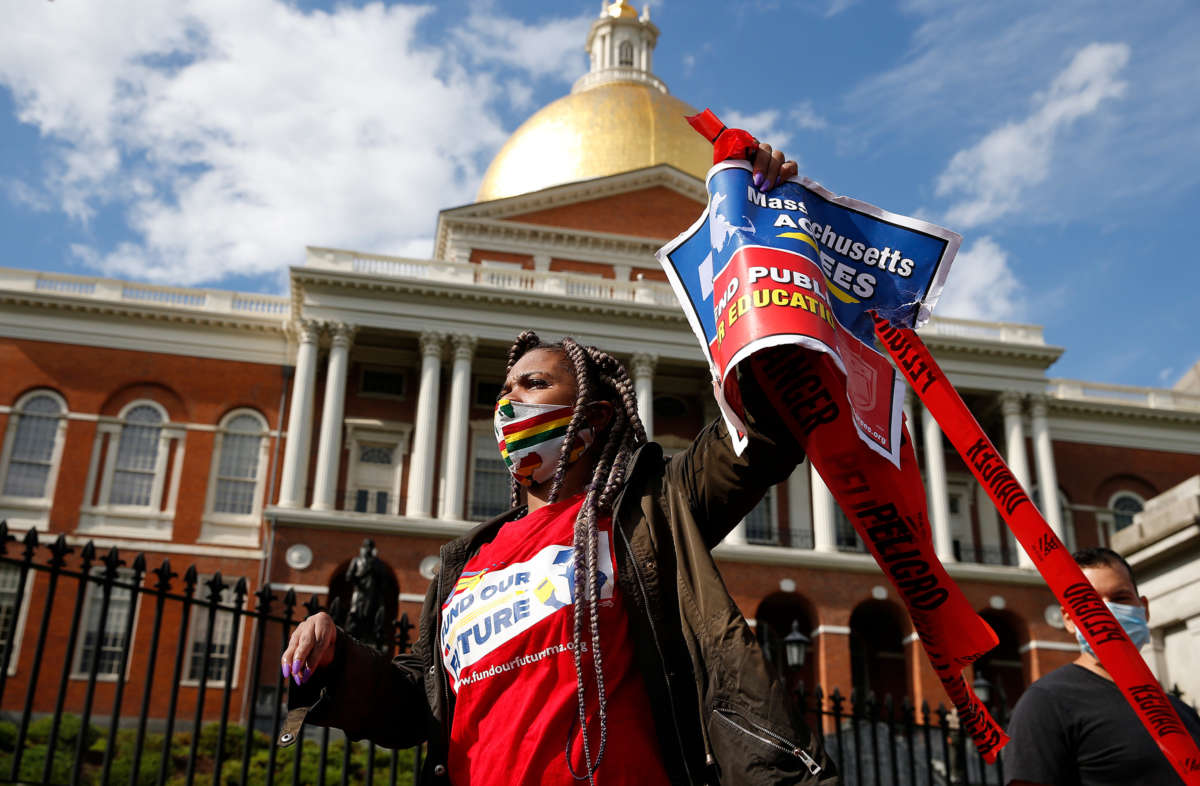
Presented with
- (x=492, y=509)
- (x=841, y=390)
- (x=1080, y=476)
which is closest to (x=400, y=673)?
(x=841, y=390)

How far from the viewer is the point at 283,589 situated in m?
29.4

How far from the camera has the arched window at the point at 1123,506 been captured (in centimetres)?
3859

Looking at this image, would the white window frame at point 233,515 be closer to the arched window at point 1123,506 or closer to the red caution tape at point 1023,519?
the arched window at point 1123,506

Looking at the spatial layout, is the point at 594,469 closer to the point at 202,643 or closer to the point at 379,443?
the point at 202,643

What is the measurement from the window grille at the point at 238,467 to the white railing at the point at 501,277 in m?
5.44

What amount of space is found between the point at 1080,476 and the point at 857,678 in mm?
11840

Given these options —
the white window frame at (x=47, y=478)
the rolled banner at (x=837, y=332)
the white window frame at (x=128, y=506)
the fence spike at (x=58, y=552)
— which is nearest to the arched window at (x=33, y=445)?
the white window frame at (x=47, y=478)

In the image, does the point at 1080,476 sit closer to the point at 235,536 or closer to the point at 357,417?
the point at 357,417

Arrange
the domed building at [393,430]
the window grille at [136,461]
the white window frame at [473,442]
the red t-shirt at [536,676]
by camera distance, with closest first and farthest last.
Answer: the red t-shirt at [536,676] < the domed building at [393,430] < the window grille at [136,461] < the white window frame at [473,442]

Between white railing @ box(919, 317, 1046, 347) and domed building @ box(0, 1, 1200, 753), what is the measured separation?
0.08 m

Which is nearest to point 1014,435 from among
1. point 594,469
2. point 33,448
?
point 33,448

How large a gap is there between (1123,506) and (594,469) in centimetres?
A: 4011

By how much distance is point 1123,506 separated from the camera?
39.0 metres

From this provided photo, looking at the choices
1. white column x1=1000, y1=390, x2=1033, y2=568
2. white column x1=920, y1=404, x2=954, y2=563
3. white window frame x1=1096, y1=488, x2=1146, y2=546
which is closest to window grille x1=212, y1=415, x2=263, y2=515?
white column x1=920, y1=404, x2=954, y2=563
